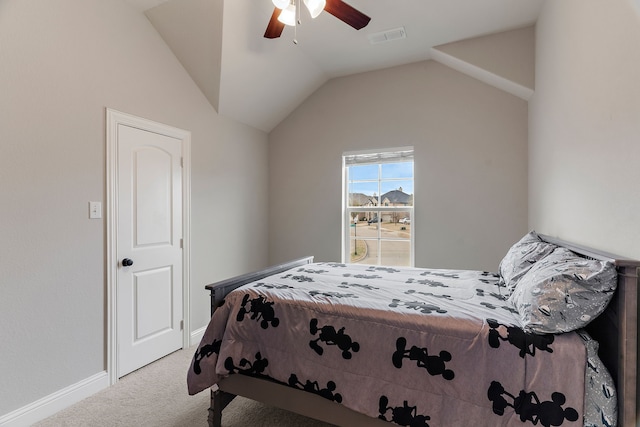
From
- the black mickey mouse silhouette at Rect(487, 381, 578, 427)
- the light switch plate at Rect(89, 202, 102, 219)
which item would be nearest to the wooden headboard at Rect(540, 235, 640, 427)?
the black mickey mouse silhouette at Rect(487, 381, 578, 427)

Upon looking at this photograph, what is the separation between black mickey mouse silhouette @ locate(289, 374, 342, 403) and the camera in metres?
1.54

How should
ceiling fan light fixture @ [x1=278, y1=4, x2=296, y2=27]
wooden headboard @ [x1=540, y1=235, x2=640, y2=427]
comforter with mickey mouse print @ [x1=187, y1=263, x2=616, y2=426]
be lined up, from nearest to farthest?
wooden headboard @ [x1=540, y1=235, x2=640, y2=427] → comforter with mickey mouse print @ [x1=187, y1=263, x2=616, y2=426] → ceiling fan light fixture @ [x1=278, y1=4, x2=296, y2=27]

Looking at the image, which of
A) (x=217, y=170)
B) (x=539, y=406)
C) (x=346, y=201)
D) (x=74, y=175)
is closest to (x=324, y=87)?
(x=346, y=201)

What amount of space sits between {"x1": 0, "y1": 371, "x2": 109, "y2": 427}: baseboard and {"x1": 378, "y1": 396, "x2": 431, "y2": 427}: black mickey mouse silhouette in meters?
2.08

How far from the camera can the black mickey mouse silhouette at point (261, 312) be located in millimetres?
1736

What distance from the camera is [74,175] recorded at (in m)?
2.13

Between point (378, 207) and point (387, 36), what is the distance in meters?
1.85

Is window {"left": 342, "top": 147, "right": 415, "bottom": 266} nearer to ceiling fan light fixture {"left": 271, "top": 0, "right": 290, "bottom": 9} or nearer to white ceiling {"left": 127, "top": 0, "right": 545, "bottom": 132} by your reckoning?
white ceiling {"left": 127, "top": 0, "right": 545, "bottom": 132}

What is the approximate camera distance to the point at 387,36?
9.80 ft

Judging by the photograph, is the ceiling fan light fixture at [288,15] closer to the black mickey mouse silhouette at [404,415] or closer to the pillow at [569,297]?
the pillow at [569,297]

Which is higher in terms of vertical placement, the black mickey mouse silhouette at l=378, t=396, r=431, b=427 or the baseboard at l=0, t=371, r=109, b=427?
the black mickey mouse silhouette at l=378, t=396, r=431, b=427

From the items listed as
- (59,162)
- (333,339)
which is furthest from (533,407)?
(59,162)

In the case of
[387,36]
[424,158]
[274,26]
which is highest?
[387,36]

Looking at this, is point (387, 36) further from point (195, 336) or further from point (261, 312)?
point (195, 336)
